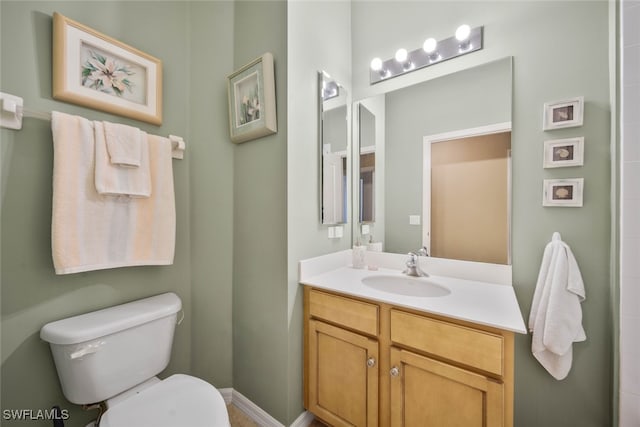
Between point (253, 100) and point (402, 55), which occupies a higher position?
point (402, 55)

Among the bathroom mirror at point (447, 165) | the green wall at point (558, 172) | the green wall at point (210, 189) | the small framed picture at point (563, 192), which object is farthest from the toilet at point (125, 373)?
the small framed picture at point (563, 192)

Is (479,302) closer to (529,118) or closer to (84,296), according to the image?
(529,118)

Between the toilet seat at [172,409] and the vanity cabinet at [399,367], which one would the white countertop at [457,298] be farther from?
the toilet seat at [172,409]

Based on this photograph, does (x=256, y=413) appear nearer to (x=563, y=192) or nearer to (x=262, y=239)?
(x=262, y=239)

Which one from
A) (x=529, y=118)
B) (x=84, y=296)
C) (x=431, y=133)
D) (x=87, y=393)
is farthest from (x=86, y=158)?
(x=529, y=118)

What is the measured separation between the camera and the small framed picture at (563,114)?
1062 millimetres

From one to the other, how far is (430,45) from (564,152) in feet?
2.98

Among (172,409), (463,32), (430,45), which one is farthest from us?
(430,45)

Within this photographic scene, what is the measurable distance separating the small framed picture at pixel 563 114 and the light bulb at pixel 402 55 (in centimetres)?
80

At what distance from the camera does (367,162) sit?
171 centimetres

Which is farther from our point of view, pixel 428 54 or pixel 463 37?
pixel 428 54

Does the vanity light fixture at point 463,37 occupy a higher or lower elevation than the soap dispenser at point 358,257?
higher

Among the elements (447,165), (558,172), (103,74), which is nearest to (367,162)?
(447,165)

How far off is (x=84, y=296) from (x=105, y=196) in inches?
18.9
